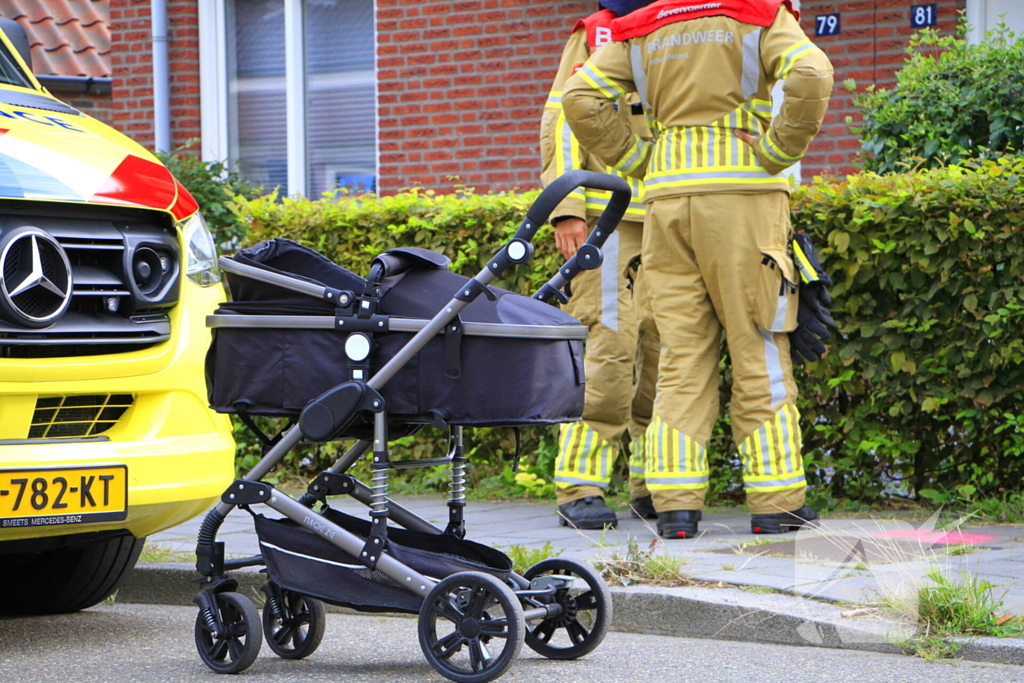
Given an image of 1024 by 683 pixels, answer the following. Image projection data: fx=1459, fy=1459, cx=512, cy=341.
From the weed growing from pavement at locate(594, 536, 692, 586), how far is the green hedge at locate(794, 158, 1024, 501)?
1804mm

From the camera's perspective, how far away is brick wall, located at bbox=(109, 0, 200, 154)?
11.6 m

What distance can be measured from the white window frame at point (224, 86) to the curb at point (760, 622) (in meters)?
7.32

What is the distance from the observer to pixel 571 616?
4.04 metres

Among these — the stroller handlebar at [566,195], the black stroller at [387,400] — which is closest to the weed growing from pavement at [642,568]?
the black stroller at [387,400]

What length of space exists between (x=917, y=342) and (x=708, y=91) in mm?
1438

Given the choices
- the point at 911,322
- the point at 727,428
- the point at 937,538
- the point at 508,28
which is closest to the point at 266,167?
the point at 508,28

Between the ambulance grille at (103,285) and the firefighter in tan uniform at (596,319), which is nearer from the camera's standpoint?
the ambulance grille at (103,285)

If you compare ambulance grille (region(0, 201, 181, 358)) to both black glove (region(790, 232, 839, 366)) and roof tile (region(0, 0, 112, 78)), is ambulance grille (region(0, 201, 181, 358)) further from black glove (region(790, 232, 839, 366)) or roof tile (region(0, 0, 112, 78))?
roof tile (region(0, 0, 112, 78))

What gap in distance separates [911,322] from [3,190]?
12.2ft

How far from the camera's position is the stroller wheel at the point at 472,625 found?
360 cm

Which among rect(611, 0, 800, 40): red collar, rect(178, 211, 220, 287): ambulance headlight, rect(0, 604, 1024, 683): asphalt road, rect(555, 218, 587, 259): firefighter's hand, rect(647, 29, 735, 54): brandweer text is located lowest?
rect(0, 604, 1024, 683): asphalt road

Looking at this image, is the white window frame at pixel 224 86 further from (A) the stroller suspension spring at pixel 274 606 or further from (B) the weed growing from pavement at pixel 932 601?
(A) the stroller suspension spring at pixel 274 606

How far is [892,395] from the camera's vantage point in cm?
620

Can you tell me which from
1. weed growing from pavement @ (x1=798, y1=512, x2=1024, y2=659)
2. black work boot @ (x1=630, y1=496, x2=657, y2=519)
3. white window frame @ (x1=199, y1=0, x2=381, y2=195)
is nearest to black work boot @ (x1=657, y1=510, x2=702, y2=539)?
black work boot @ (x1=630, y1=496, x2=657, y2=519)
